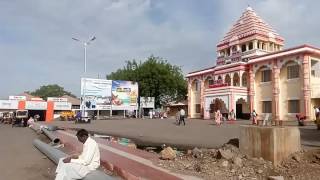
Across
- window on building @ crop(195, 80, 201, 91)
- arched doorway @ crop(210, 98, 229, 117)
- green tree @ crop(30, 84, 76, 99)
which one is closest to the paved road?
arched doorway @ crop(210, 98, 229, 117)

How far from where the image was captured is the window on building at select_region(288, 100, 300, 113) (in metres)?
36.0

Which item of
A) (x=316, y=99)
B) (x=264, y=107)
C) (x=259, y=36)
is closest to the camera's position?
(x=316, y=99)

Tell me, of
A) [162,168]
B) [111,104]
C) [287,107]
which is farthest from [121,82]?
[162,168]

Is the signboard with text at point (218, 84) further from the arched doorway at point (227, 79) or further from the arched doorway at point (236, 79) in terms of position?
the arched doorway at point (236, 79)

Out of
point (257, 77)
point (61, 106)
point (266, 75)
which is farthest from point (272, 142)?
point (61, 106)

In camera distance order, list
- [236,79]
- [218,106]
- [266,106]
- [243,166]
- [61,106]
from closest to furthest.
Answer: [243,166] < [266,106] < [236,79] < [218,106] < [61,106]

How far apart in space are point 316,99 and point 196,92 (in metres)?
20.4

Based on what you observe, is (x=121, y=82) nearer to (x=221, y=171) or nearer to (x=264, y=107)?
(x=264, y=107)

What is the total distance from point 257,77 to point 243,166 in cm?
3476

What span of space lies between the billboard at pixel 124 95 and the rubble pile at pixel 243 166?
4569 cm

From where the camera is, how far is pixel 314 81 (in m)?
35.1

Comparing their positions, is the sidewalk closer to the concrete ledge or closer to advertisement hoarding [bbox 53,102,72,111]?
the concrete ledge

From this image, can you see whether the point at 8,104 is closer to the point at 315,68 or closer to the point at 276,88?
the point at 276,88

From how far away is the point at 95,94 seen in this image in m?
52.0
